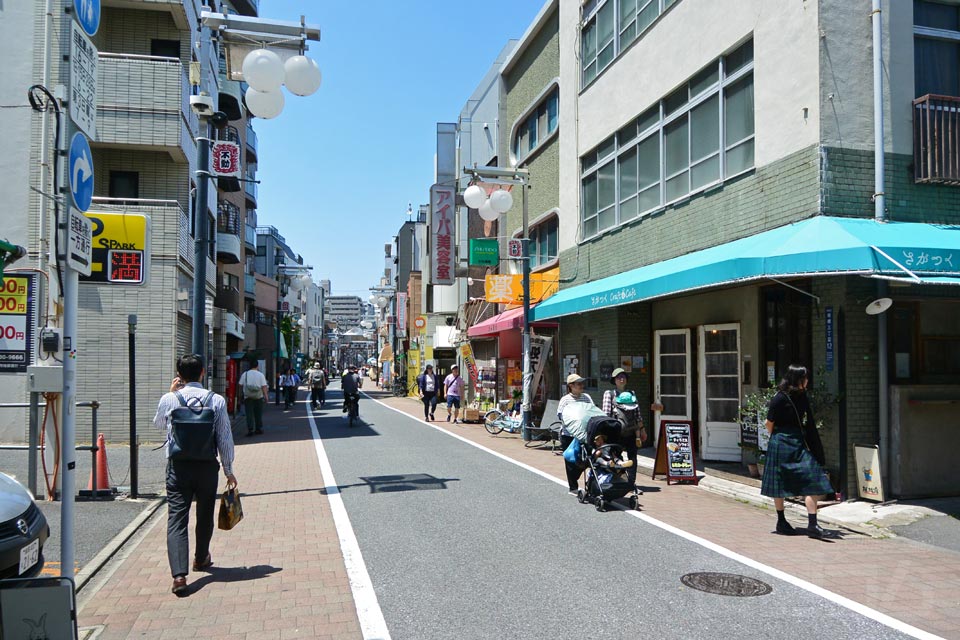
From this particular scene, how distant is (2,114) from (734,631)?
1754cm

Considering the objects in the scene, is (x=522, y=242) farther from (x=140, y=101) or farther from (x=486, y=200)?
(x=140, y=101)

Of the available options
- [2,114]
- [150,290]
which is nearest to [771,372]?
[150,290]

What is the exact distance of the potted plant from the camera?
10086 millimetres

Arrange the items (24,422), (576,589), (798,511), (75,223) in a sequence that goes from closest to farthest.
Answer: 1. (75,223)
2. (576,589)
3. (798,511)
4. (24,422)

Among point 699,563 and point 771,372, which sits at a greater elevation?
point 771,372

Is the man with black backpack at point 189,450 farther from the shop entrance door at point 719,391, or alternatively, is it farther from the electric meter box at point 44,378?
the shop entrance door at point 719,391

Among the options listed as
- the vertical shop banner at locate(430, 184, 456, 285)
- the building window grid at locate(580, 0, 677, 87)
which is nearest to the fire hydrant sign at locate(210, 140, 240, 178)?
the building window grid at locate(580, 0, 677, 87)

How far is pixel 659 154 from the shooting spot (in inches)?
557

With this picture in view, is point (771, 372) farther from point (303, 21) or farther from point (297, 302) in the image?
point (297, 302)

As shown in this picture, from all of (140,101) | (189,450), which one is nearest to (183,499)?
(189,450)

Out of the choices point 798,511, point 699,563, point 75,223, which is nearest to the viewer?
point 75,223

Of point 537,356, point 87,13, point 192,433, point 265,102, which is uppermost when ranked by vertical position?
point 265,102

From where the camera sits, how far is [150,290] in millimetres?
17078

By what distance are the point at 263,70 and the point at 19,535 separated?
5.89 meters
